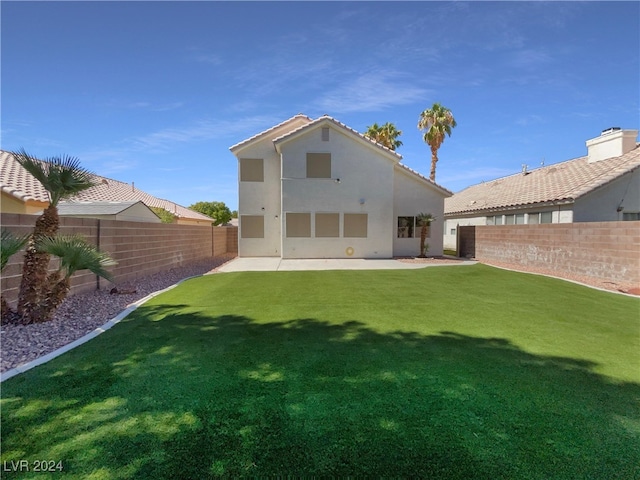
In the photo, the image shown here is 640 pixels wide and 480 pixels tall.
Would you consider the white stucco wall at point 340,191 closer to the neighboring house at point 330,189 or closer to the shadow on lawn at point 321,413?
the neighboring house at point 330,189

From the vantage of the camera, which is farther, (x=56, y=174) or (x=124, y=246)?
(x=124, y=246)

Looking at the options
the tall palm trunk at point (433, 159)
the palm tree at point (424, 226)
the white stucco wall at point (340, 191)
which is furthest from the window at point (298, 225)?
the tall palm trunk at point (433, 159)

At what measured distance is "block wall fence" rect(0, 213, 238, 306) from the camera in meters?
6.14

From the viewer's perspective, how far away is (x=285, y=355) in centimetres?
477

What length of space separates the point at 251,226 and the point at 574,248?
17.5 m

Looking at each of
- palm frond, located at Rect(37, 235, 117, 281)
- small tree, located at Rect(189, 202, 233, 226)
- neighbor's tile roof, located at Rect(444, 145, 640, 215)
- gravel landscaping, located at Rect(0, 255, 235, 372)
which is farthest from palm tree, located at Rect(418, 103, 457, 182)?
small tree, located at Rect(189, 202, 233, 226)

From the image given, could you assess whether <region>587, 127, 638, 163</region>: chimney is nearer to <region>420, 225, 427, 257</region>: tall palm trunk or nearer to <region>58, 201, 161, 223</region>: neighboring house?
<region>420, 225, 427, 257</region>: tall palm trunk

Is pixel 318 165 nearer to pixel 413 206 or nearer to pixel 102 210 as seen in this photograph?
pixel 413 206

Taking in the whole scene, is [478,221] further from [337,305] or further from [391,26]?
[337,305]

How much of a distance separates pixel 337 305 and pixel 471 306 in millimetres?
3375

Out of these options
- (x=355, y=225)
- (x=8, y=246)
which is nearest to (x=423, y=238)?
(x=355, y=225)

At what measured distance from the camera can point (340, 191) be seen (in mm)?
20281

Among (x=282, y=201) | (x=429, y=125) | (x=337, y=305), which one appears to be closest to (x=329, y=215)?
(x=282, y=201)

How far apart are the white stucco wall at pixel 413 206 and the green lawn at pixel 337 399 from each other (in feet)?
49.5
